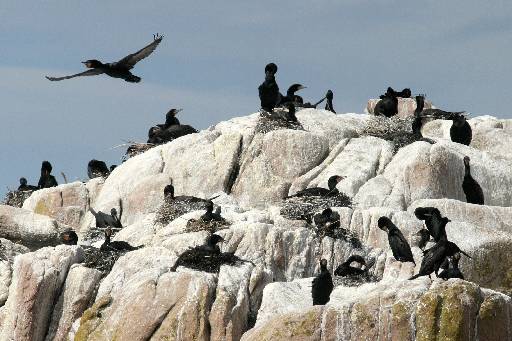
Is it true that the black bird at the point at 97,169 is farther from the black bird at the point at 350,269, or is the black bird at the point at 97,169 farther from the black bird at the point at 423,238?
the black bird at the point at 350,269

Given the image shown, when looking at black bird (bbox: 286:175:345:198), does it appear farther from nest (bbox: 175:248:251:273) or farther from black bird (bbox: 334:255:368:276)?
nest (bbox: 175:248:251:273)

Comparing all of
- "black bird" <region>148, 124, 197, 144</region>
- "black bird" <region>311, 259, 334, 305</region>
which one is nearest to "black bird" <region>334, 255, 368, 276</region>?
"black bird" <region>311, 259, 334, 305</region>

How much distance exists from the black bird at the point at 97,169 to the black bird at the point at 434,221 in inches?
544

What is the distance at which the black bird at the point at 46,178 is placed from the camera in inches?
2276

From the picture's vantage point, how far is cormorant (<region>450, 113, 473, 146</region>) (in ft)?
161

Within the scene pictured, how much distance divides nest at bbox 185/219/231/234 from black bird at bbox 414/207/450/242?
4457mm

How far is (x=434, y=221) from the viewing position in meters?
40.5

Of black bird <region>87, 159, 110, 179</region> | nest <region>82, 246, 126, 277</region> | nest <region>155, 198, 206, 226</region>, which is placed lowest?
nest <region>82, 246, 126, 277</region>

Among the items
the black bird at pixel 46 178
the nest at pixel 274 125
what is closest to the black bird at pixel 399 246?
the nest at pixel 274 125

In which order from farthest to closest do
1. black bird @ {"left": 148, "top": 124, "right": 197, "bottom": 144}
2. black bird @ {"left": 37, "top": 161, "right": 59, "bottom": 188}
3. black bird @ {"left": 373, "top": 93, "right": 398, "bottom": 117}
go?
black bird @ {"left": 37, "top": 161, "right": 59, "bottom": 188} → black bird @ {"left": 373, "top": 93, "right": 398, "bottom": 117} → black bird @ {"left": 148, "top": 124, "right": 197, "bottom": 144}

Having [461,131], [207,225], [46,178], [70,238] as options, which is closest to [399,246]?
[207,225]

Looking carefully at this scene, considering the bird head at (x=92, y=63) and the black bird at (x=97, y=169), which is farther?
the black bird at (x=97, y=169)

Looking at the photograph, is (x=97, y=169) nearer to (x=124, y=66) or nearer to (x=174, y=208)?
(x=174, y=208)

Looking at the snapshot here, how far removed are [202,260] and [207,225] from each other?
2059 mm
